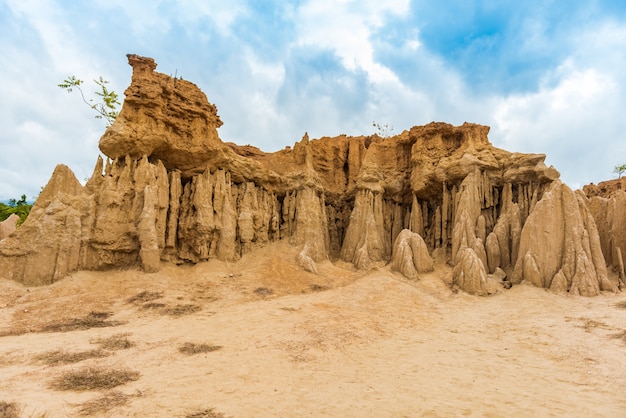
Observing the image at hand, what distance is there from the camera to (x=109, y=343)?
10.2 meters

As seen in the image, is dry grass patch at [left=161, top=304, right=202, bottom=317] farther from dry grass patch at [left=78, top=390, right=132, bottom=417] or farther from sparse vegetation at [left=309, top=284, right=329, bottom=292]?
dry grass patch at [left=78, top=390, right=132, bottom=417]

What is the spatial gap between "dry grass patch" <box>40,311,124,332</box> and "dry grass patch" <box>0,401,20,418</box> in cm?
646

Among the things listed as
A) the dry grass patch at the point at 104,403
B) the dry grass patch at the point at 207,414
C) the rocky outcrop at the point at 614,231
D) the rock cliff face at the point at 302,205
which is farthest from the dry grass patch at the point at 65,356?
the rocky outcrop at the point at 614,231

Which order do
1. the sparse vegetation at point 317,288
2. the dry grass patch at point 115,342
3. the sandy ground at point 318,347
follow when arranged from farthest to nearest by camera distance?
1. the sparse vegetation at point 317,288
2. the dry grass patch at point 115,342
3. the sandy ground at point 318,347

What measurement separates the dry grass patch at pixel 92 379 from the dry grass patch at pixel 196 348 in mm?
1788

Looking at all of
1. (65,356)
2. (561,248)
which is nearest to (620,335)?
(561,248)

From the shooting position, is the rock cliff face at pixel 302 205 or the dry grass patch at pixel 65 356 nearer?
the dry grass patch at pixel 65 356

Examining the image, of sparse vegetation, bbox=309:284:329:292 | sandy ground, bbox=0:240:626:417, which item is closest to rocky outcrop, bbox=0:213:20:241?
sandy ground, bbox=0:240:626:417

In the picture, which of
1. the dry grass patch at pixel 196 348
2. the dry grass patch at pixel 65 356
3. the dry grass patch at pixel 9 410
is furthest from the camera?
the dry grass patch at pixel 196 348

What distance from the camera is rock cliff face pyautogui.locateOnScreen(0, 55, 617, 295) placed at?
17219 mm

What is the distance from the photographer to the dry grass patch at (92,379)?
710 centimetres

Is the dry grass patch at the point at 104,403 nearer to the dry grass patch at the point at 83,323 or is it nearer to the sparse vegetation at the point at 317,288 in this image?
the dry grass patch at the point at 83,323

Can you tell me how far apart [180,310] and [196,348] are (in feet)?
16.2

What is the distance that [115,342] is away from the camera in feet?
33.8
